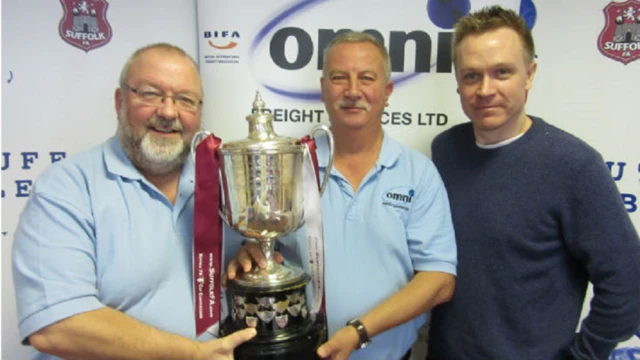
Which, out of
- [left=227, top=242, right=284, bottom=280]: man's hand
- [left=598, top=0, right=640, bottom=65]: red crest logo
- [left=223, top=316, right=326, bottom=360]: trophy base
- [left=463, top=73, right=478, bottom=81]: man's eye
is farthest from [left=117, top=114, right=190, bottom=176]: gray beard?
[left=598, top=0, right=640, bottom=65]: red crest logo

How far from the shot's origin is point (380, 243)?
4.72 feet

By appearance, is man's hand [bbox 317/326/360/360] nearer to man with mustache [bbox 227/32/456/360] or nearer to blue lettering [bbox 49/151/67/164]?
man with mustache [bbox 227/32/456/360]

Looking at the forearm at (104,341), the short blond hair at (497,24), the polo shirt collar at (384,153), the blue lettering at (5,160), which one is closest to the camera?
the forearm at (104,341)

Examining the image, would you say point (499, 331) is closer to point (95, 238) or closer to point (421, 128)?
point (421, 128)

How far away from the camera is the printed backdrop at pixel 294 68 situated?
179 cm

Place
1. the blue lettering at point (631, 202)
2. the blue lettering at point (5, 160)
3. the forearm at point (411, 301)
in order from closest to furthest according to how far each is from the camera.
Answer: the forearm at point (411, 301) < the blue lettering at point (5, 160) < the blue lettering at point (631, 202)

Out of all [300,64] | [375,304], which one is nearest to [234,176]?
[375,304]

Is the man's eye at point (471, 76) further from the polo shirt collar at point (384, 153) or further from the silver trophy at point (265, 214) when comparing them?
the silver trophy at point (265, 214)

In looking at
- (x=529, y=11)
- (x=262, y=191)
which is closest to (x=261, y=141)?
(x=262, y=191)

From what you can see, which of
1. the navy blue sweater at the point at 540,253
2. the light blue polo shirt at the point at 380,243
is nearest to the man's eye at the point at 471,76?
the navy blue sweater at the point at 540,253

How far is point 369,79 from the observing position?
4.91ft

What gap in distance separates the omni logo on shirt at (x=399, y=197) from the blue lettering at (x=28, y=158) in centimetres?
141

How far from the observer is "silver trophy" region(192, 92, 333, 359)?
1.12 m

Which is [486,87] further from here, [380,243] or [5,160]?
[5,160]
